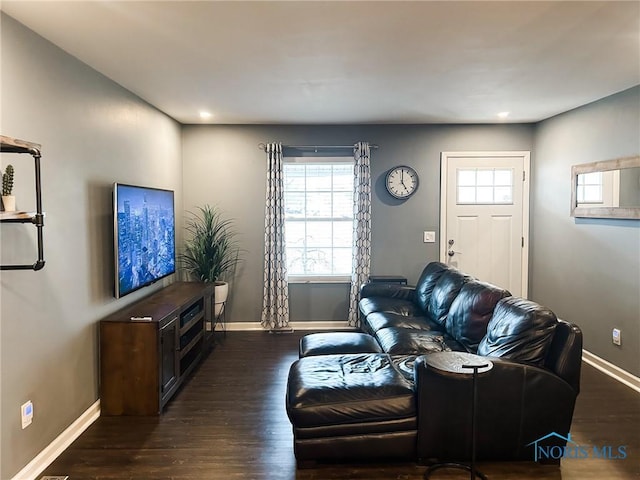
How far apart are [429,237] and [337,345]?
2480 millimetres

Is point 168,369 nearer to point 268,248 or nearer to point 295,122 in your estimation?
point 268,248

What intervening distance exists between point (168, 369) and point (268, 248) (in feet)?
6.75

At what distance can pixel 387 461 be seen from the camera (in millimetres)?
2412

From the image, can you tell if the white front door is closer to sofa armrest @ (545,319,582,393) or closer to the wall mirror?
the wall mirror

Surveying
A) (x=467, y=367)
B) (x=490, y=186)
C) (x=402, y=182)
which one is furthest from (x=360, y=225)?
(x=467, y=367)

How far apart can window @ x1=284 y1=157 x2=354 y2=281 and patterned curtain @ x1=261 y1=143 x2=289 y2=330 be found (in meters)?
0.18

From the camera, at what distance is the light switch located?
5.14 meters

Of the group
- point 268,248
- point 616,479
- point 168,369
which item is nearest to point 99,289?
point 168,369

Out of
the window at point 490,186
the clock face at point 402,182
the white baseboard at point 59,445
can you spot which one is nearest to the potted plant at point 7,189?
the white baseboard at point 59,445

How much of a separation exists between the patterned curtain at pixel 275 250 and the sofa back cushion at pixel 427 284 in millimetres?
1605

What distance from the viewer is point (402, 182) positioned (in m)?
5.07

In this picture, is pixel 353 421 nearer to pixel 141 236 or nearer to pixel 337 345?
pixel 337 345

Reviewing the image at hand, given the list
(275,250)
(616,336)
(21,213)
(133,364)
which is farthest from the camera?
(275,250)

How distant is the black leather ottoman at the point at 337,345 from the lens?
122 inches
